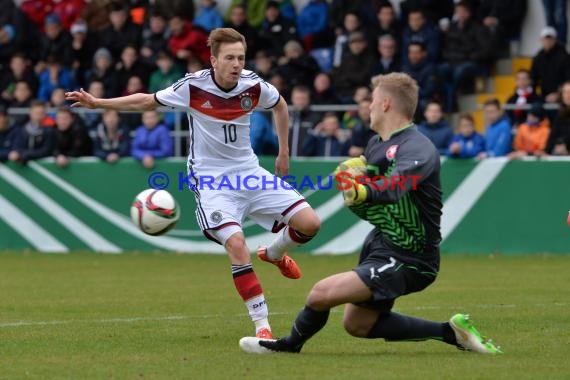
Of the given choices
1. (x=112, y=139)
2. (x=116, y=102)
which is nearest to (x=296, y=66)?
(x=112, y=139)

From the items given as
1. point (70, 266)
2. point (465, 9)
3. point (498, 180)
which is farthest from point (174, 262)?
point (465, 9)

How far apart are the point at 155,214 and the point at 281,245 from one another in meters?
1.64

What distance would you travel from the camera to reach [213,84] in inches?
404

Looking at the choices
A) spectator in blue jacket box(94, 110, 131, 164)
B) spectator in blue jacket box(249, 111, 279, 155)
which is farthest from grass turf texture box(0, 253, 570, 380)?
spectator in blue jacket box(94, 110, 131, 164)

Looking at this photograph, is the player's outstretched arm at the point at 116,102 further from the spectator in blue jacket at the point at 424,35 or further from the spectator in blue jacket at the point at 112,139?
the spectator in blue jacket at the point at 424,35

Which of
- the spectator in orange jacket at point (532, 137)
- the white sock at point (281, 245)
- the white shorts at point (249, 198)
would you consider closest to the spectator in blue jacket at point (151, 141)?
the spectator in orange jacket at point (532, 137)

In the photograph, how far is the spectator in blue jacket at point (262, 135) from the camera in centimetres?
1950

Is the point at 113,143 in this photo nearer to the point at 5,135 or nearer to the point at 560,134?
the point at 5,135

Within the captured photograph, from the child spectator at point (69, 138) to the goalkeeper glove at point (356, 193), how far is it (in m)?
12.9

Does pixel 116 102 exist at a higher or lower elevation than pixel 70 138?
higher

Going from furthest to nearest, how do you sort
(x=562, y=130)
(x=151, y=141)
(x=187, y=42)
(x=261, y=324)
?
(x=187, y=42)
(x=151, y=141)
(x=562, y=130)
(x=261, y=324)

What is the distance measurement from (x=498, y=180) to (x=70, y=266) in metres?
5.90

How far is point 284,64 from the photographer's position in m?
21.3

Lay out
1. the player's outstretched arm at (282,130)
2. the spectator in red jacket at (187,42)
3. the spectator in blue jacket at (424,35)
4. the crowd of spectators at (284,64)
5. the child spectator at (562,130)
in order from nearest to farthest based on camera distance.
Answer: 1. the player's outstretched arm at (282,130)
2. the child spectator at (562,130)
3. the crowd of spectators at (284,64)
4. the spectator in blue jacket at (424,35)
5. the spectator in red jacket at (187,42)
